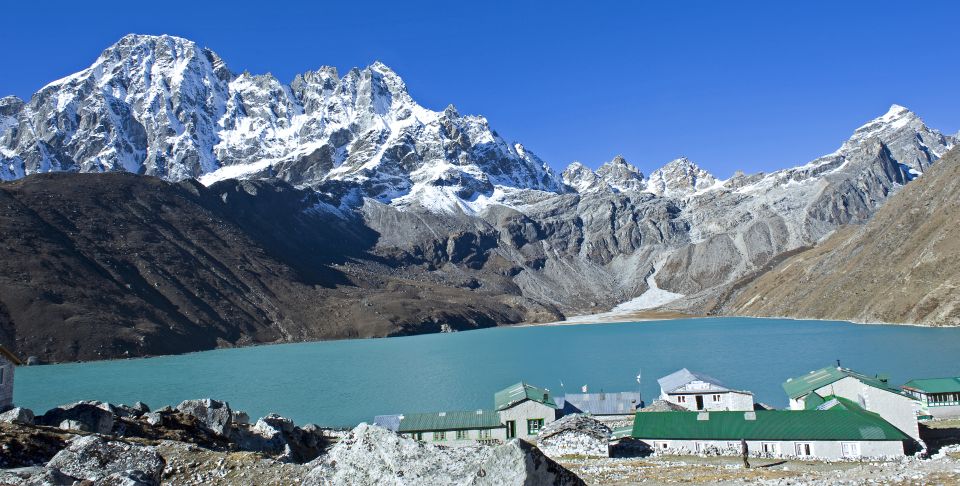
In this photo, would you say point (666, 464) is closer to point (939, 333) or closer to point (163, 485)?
point (163, 485)

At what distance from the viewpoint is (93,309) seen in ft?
559

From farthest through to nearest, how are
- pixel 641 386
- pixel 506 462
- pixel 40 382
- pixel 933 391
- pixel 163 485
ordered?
pixel 40 382, pixel 641 386, pixel 933 391, pixel 163 485, pixel 506 462

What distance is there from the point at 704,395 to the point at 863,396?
15.3 m

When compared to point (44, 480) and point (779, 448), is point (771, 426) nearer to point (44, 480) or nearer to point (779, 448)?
point (779, 448)

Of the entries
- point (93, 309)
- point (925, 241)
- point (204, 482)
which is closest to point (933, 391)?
point (204, 482)

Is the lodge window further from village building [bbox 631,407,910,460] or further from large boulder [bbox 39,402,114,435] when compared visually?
large boulder [bbox 39,402,114,435]

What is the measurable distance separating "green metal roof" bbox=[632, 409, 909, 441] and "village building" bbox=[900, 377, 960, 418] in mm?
18062

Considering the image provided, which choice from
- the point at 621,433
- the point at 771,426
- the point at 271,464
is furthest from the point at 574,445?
the point at 271,464

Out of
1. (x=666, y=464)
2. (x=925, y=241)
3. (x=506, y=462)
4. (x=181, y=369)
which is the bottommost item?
(x=666, y=464)

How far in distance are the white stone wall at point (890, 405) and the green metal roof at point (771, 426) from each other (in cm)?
182

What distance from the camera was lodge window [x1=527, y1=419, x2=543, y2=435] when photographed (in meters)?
56.5

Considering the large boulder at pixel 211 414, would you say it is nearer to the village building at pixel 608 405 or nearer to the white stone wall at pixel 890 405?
the village building at pixel 608 405

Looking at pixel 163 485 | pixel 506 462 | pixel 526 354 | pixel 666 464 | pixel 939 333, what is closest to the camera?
pixel 506 462

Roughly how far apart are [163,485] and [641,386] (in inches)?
3178
